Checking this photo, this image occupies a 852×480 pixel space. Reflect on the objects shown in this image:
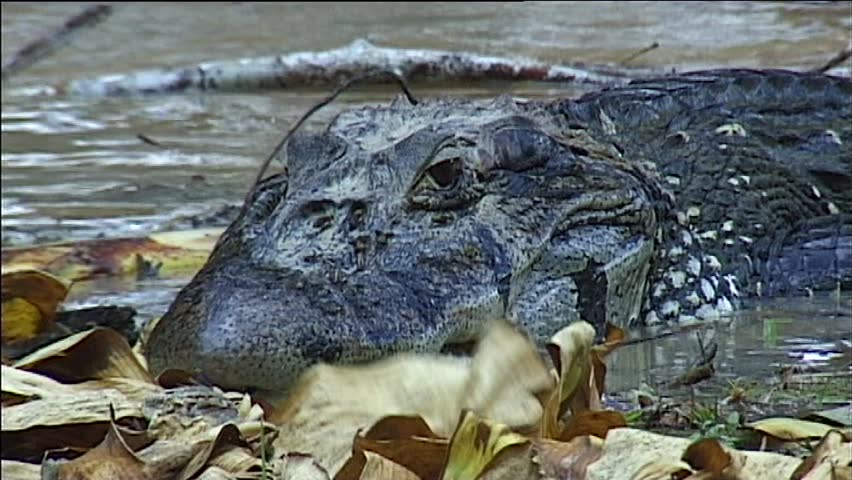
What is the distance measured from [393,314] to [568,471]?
0.73 metres

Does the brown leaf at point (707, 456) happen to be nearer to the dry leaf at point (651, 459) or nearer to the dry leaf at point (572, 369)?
the dry leaf at point (651, 459)

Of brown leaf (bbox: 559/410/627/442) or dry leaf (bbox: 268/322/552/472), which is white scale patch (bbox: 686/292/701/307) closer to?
dry leaf (bbox: 268/322/552/472)

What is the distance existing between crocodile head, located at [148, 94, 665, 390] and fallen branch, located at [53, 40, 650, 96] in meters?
2.69

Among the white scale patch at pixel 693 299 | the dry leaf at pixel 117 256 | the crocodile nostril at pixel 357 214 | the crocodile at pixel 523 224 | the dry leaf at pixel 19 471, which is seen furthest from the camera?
the dry leaf at pixel 117 256

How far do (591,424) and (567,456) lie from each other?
0.17 meters

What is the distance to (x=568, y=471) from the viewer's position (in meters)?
1.74

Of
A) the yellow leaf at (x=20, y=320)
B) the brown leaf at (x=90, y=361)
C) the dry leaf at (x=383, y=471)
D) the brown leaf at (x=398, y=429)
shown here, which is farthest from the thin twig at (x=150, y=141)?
the dry leaf at (x=383, y=471)

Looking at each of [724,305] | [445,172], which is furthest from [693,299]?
[445,172]

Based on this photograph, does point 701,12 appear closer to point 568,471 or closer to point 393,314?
point 393,314

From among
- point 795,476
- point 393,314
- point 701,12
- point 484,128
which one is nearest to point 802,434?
point 795,476

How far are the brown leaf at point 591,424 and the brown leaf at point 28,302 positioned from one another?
153cm

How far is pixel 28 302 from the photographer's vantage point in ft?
10.9

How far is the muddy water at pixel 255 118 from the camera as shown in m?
2.71

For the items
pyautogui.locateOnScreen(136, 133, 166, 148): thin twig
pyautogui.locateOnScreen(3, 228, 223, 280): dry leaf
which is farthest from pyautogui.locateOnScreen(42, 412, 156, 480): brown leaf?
pyautogui.locateOnScreen(136, 133, 166, 148): thin twig
